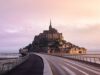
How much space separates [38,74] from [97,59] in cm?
2261

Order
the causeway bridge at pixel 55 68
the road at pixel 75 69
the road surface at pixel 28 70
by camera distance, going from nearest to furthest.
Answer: the road at pixel 75 69 < the causeway bridge at pixel 55 68 < the road surface at pixel 28 70

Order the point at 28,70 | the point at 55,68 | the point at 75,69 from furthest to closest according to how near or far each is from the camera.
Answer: the point at 55,68, the point at 75,69, the point at 28,70

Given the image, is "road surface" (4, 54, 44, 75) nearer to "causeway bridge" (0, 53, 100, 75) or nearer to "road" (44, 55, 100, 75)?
"causeway bridge" (0, 53, 100, 75)

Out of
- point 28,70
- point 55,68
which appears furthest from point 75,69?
point 28,70

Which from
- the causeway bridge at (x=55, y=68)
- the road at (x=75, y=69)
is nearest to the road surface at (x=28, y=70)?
the causeway bridge at (x=55, y=68)

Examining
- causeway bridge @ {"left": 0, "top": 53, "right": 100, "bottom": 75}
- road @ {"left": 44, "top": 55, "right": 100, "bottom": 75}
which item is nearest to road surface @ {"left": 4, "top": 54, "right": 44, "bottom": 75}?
causeway bridge @ {"left": 0, "top": 53, "right": 100, "bottom": 75}

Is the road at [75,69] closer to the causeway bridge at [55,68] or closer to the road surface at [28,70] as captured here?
the causeway bridge at [55,68]

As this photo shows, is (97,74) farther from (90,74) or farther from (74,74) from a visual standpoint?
(74,74)

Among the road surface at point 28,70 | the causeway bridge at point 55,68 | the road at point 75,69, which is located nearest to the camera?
the road at point 75,69

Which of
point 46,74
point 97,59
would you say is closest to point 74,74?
point 46,74

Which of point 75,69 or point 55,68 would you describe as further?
point 55,68

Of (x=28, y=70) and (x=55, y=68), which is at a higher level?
(x=55, y=68)

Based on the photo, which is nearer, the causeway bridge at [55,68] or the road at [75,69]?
the road at [75,69]

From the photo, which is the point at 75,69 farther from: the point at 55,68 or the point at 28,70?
the point at 28,70
